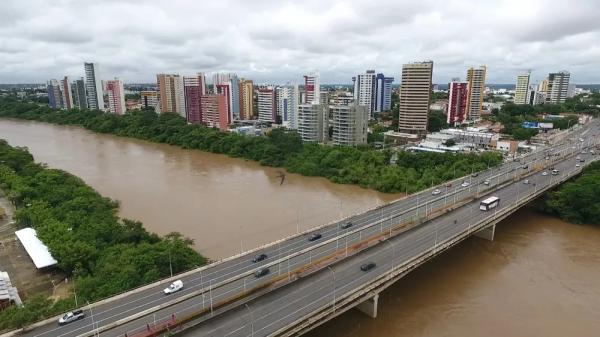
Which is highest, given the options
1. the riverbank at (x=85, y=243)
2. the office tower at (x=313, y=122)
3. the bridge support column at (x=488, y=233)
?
the office tower at (x=313, y=122)

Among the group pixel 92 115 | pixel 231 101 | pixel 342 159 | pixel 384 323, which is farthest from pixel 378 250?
pixel 92 115

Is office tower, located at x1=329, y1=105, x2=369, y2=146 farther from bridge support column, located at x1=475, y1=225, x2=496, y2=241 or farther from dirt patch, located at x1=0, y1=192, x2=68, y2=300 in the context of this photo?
dirt patch, located at x1=0, y1=192, x2=68, y2=300

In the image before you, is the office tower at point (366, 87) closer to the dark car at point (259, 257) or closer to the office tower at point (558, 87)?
the office tower at point (558, 87)

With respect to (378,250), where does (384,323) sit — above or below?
below

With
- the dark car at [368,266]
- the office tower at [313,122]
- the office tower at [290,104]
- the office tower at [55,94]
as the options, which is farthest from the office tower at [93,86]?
the dark car at [368,266]

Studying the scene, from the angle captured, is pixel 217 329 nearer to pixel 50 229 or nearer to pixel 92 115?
pixel 50 229
